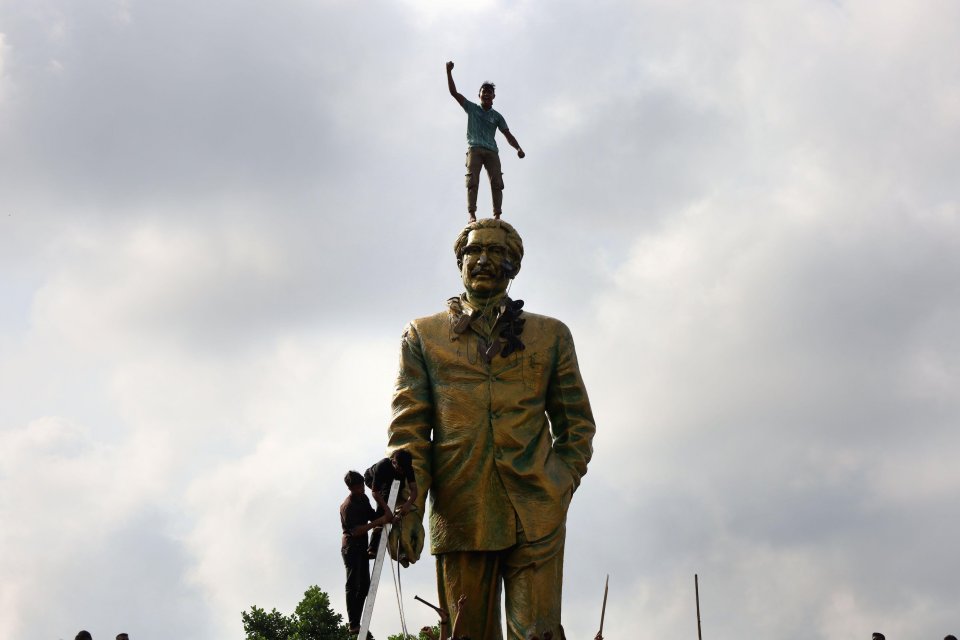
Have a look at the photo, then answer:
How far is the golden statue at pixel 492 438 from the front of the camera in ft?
40.0

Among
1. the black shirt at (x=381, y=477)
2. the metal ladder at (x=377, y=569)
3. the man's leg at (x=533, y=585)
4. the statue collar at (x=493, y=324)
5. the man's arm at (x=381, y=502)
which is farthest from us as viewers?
the statue collar at (x=493, y=324)

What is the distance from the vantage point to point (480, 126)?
1487 centimetres

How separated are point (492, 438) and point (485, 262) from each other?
1380mm

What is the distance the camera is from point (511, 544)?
1222 centimetres

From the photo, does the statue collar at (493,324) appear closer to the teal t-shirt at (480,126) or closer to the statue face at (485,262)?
the statue face at (485,262)

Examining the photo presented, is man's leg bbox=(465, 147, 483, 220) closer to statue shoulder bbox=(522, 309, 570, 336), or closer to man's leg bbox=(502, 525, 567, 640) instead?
statue shoulder bbox=(522, 309, 570, 336)

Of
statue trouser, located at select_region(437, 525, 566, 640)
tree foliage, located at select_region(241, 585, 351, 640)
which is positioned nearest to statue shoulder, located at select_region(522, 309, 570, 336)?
statue trouser, located at select_region(437, 525, 566, 640)

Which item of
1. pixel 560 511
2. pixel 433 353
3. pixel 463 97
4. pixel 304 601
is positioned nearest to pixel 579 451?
pixel 560 511

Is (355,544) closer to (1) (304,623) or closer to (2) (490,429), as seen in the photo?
(2) (490,429)

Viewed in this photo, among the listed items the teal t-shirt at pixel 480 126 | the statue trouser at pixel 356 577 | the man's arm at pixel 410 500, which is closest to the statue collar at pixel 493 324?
the man's arm at pixel 410 500

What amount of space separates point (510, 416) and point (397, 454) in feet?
3.28

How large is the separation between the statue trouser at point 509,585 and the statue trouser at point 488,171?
11.7ft

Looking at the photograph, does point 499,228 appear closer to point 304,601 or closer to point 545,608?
point 545,608

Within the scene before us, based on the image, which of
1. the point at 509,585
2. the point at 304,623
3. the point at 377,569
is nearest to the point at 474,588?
the point at 509,585
